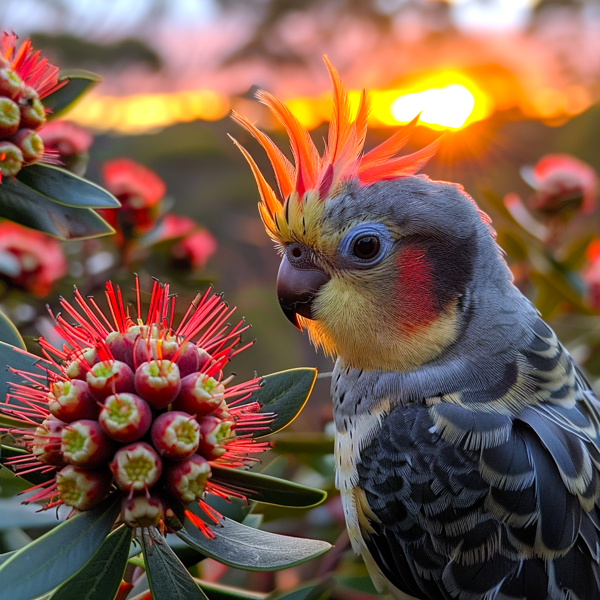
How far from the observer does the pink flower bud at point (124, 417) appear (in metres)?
0.54

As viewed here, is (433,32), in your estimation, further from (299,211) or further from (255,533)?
(255,533)

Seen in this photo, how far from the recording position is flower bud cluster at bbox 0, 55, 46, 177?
2.10ft

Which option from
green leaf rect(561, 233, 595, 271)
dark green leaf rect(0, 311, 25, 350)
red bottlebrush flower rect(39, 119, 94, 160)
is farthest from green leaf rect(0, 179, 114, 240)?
green leaf rect(561, 233, 595, 271)

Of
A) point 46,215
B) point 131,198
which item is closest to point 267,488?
point 46,215

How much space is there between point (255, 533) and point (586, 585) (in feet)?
2.00

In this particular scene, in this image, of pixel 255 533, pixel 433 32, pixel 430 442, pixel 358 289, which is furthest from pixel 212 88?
pixel 255 533

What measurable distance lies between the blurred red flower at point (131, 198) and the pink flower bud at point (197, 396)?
71 centimetres

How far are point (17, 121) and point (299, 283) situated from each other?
522 millimetres

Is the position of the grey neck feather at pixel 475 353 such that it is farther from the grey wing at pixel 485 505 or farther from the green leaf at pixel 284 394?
the green leaf at pixel 284 394

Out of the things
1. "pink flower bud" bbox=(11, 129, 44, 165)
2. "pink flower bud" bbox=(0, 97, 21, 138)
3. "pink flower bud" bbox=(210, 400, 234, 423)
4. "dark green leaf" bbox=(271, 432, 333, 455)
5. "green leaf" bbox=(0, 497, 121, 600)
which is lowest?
"dark green leaf" bbox=(271, 432, 333, 455)

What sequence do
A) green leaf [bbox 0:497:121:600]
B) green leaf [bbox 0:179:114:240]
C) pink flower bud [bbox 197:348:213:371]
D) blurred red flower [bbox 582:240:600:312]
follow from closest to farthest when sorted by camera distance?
green leaf [bbox 0:497:121:600] → pink flower bud [bbox 197:348:213:371] → green leaf [bbox 0:179:114:240] → blurred red flower [bbox 582:240:600:312]

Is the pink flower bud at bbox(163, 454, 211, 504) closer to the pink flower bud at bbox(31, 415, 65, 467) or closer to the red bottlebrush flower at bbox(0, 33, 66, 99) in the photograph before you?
the pink flower bud at bbox(31, 415, 65, 467)

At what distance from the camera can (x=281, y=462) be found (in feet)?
3.47

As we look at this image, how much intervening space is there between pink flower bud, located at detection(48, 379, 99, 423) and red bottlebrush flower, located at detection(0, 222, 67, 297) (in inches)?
23.6
